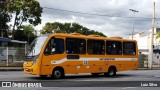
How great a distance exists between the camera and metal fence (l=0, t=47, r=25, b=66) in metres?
35.7

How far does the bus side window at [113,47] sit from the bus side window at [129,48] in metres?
0.65

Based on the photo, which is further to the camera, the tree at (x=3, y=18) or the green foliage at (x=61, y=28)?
the green foliage at (x=61, y=28)

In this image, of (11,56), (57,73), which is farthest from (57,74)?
(11,56)

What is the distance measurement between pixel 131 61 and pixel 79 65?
6.12 meters

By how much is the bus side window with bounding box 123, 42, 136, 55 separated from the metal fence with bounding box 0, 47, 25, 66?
12.1 meters

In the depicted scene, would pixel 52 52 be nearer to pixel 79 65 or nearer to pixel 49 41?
pixel 49 41

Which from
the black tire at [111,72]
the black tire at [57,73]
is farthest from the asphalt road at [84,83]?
the black tire at [111,72]

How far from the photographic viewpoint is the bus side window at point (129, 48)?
27872 mm

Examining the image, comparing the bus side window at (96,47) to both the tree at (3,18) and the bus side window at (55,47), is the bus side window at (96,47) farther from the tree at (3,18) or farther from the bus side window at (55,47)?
the tree at (3,18)

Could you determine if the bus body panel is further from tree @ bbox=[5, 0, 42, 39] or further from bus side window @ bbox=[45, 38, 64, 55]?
tree @ bbox=[5, 0, 42, 39]

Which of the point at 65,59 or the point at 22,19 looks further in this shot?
the point at 22,19

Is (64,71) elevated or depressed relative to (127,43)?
depressed

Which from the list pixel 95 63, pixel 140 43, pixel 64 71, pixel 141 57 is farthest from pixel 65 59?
pixel 140 43

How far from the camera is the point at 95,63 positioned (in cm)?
2512
